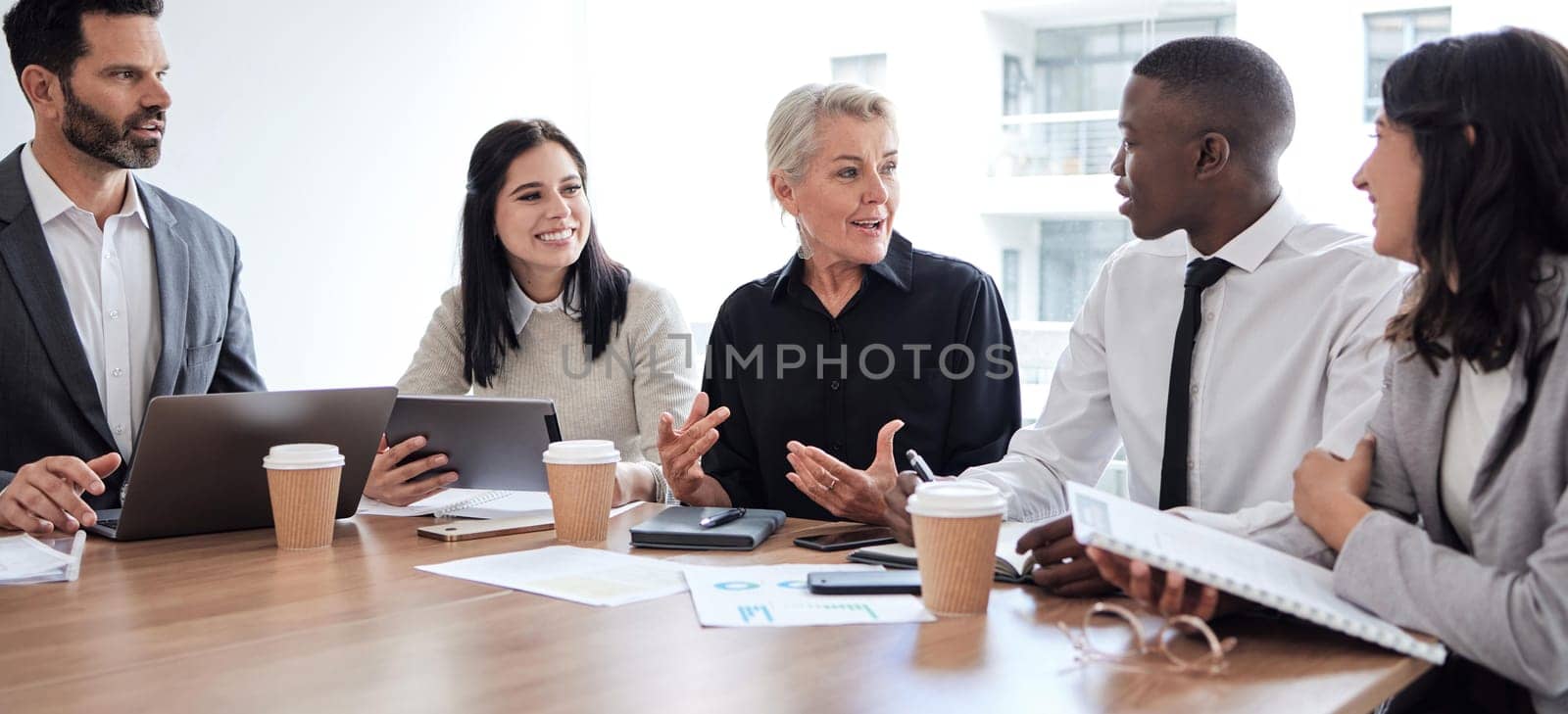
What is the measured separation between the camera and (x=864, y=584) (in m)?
1.45

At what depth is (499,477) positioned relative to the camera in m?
2.10

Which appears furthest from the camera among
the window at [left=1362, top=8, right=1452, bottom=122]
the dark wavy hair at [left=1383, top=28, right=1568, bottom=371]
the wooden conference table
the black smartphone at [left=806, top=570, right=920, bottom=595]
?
the window at [left=1362, top=8, right=1452, bottom=122]

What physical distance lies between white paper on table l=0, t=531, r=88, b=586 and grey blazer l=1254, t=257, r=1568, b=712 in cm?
146

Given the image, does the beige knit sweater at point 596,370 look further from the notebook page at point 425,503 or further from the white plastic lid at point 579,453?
the white plastic lid at point 579,453

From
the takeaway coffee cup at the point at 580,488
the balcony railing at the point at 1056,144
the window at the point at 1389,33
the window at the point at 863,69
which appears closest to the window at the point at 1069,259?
the balcony railing at the point at 1056,144

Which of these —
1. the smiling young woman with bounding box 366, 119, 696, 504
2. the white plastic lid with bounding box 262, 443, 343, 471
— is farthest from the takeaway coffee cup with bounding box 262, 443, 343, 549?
the smiling young woman with bounding box 366, 119, 696, 504

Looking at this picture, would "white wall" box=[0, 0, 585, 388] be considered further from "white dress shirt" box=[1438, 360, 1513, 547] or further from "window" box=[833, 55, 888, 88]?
"white dress shirt" box=[1438, 360, 1513, 547]

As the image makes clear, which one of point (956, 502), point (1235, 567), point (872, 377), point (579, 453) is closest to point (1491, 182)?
point (1235, 567)

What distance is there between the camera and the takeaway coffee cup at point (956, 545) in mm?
1344

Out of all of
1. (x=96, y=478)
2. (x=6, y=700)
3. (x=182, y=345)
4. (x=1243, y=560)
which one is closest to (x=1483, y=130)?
(x=1243, y=560)

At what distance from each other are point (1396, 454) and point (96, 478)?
1.74 m

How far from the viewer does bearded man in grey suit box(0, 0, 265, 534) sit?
2.50 m

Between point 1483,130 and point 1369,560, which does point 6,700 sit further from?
point 1483,130

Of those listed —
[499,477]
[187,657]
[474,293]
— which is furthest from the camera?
[474,293]
